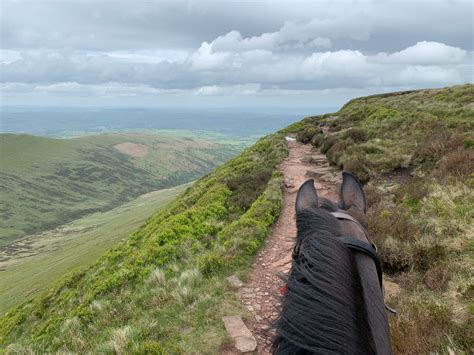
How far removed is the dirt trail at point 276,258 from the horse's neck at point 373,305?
643mm

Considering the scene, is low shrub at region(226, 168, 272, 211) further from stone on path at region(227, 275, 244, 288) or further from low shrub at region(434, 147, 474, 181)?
low shrub at region(434, 147, 474, 181)

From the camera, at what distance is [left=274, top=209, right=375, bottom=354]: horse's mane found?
1882 mm

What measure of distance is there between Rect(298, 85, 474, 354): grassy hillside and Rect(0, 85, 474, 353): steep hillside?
0.02m

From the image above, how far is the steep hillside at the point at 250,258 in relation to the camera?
5319mm

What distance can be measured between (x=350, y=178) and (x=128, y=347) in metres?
5.22

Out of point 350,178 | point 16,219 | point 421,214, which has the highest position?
point 350,178

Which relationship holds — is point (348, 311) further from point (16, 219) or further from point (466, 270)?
point (16, 219)

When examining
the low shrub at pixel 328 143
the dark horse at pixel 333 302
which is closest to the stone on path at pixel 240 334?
the dark horse at pixel 333 302

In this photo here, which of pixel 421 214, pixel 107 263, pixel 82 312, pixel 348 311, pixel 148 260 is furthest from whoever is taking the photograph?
pixel 107 263

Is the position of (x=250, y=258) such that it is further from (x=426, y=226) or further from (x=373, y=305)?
(x=373, y=305)

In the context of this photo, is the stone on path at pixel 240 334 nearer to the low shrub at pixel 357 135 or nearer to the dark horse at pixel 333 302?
the dark horse at pixel 333 302

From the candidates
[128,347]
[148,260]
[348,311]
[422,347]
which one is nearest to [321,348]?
→ [348,311]

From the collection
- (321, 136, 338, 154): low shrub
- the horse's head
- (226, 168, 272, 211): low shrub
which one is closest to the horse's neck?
the horse's head

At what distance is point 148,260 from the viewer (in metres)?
13.1
